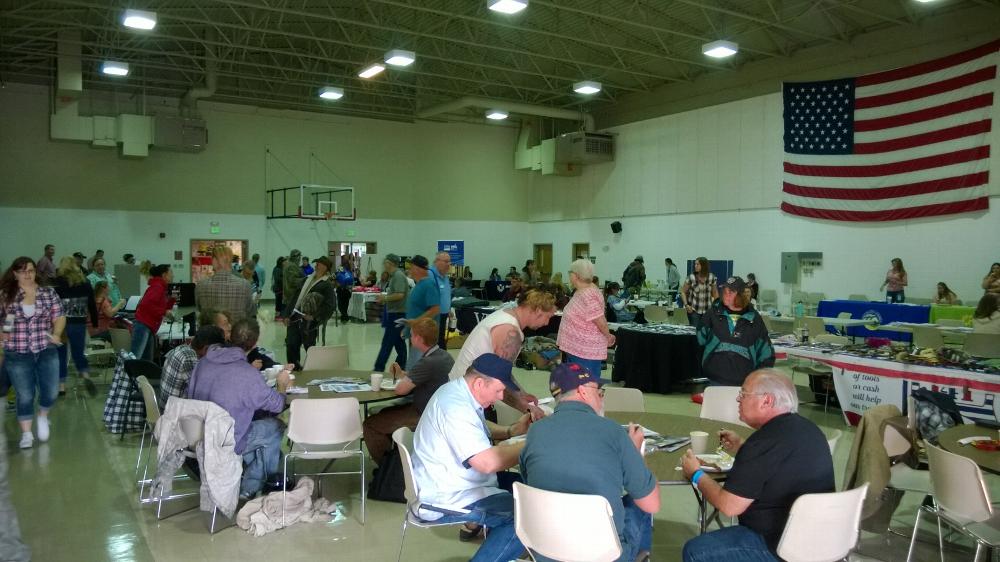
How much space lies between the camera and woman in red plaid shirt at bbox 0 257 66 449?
18.0ft

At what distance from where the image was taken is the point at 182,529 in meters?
4.11

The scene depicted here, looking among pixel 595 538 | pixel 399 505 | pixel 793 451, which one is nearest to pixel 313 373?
pixel 399 505

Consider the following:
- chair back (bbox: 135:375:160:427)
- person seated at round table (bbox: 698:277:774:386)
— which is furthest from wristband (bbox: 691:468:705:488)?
chair back (bbox: 135:375:160:427)

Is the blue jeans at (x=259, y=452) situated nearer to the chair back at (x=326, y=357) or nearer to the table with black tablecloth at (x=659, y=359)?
the chair back at (x=326, y=357)

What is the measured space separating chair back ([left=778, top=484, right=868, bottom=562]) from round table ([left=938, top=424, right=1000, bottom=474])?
0.95 meters

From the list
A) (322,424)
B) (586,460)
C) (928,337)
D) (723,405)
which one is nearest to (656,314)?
(928,337)

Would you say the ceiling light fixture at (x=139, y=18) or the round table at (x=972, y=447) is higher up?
the ceiling light fixture at (x=139, y=18)

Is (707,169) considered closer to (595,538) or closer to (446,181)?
(446,181)

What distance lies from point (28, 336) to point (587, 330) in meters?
4.25

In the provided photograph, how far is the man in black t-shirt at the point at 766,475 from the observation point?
8.20 ft

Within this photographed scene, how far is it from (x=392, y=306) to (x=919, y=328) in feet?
19.8

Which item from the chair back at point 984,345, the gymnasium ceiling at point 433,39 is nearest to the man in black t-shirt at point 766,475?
the chair back at point 984,345

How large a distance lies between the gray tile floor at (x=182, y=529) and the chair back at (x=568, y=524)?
134 cm

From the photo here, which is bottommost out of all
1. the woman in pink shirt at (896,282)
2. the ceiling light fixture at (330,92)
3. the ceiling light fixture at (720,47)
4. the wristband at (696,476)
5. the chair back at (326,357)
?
the wristband at (696,476)
